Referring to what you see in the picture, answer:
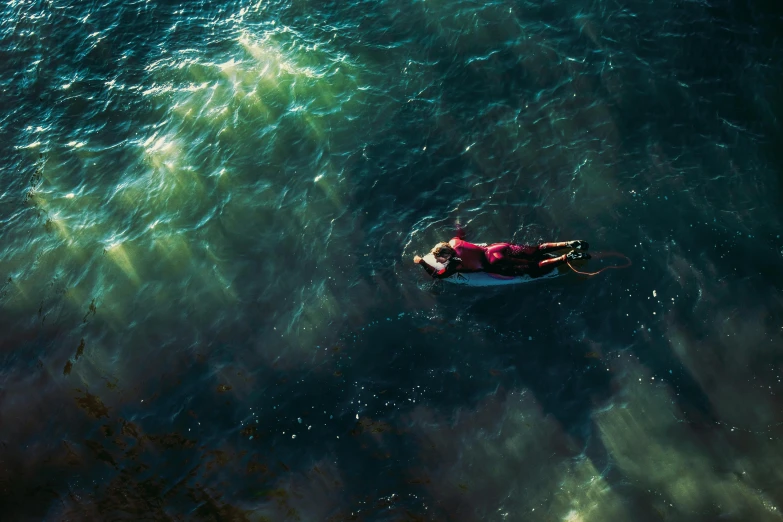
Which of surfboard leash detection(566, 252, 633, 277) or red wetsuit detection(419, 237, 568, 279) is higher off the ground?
red wetsuit detection(419, 237, 568, 279)

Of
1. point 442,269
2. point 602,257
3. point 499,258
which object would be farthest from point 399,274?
point 602,257

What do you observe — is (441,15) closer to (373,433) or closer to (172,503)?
(373,433)

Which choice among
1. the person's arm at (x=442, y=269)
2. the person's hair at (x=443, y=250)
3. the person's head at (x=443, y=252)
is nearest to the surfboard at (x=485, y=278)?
the person's arm at (x=442, y=269)

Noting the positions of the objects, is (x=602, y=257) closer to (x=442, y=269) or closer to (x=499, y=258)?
(x=499, y=258)

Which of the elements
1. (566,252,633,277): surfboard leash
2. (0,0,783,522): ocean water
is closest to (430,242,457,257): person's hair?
(0,0,783,522): ocean water

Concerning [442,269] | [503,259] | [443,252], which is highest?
[443,252]

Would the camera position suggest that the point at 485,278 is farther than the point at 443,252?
Yes

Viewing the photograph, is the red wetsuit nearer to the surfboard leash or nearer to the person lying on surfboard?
the person lying on surfboard
